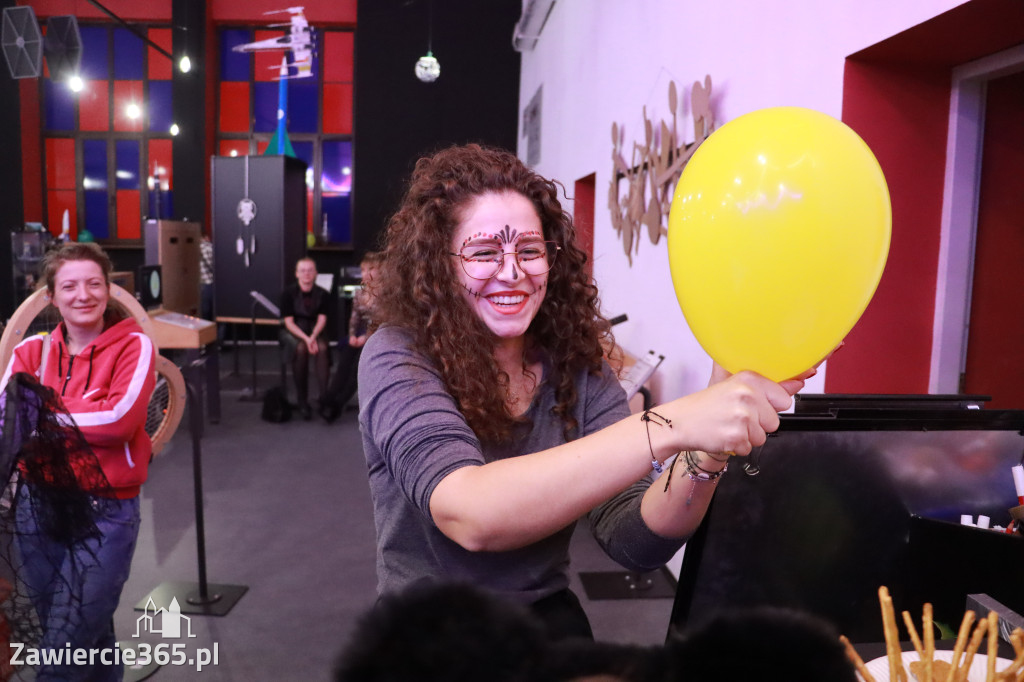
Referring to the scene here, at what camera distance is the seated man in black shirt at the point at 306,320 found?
6523mm

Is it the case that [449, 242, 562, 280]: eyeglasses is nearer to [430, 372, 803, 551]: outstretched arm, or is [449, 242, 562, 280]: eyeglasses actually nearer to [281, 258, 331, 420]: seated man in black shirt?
[430, 372, 803, 551]: outstretched arm

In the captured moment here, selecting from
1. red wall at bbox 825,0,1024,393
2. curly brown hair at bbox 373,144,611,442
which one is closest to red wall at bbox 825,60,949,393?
red wall at bbox 825,0,1024,393

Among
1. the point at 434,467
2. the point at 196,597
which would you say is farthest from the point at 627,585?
the point at 434,467

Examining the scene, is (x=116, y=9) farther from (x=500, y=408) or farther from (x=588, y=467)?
(x=588, y=467)

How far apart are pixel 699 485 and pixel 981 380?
141cm

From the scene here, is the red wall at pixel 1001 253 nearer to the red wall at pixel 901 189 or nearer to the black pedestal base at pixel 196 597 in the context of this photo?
the red wall at pixel 901 189

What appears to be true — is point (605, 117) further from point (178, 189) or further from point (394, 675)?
point (178, 189)

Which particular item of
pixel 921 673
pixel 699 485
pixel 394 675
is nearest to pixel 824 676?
pixel 394 675

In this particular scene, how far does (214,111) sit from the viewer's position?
10.0 metres

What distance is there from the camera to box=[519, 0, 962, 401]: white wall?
2.06 metres

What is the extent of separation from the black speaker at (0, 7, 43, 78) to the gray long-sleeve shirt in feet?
18.2
